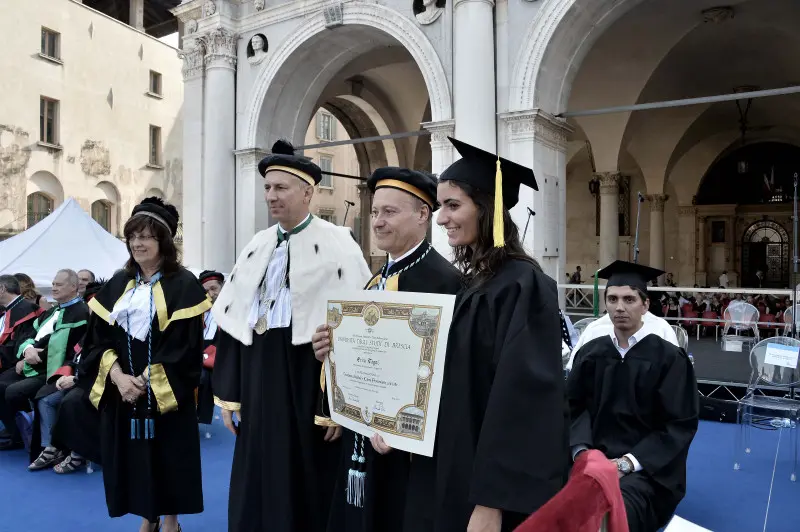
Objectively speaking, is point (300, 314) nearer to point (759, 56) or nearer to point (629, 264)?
point (629, 264)

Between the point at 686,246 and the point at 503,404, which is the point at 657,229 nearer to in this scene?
the point at 686,246

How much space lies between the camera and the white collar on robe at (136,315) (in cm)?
390

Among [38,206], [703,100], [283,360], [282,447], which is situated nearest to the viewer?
[282,447]

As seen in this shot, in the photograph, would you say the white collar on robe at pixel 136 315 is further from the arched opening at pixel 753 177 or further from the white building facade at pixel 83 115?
the arched opening at pixel 753 177

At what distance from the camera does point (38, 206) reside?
2528 cm

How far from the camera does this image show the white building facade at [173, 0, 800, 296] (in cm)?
1055

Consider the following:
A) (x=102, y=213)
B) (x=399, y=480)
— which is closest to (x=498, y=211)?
(x=399, y=480)

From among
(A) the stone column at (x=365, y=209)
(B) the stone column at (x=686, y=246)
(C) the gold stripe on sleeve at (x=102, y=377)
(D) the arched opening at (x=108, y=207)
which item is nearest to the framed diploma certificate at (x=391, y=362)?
(C) the gold stripe on sleeve at (x=102, y=377)

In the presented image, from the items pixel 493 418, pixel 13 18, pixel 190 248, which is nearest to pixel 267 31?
pixel 190 248

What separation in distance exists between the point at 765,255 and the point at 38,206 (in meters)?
28.7

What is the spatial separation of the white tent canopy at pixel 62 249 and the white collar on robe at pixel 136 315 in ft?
25.6

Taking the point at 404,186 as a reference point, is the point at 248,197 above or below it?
above

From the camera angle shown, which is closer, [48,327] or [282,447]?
[282,447]

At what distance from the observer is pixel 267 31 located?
1350 cm
